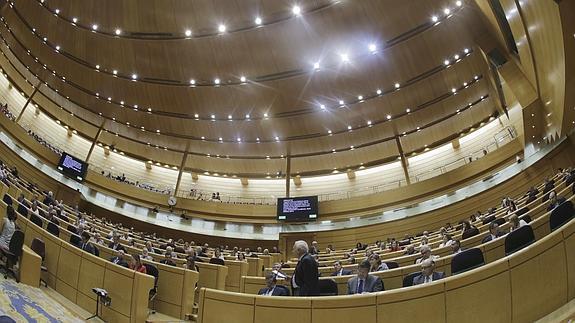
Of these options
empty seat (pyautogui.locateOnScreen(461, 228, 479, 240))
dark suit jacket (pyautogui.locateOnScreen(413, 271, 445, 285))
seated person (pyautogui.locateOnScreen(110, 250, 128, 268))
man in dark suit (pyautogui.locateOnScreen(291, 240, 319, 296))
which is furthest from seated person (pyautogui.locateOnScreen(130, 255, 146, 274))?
empty seat (pyautogui.locateOnScreen(461, 228, 479, 240))

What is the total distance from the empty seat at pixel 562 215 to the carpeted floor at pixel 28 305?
4643mm

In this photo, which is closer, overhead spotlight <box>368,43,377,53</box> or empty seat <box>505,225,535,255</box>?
empty seat <box>505,225,535,255</box>

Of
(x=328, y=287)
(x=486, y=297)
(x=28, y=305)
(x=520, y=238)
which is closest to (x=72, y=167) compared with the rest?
(x=28, y=305)

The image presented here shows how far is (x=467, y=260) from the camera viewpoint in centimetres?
356

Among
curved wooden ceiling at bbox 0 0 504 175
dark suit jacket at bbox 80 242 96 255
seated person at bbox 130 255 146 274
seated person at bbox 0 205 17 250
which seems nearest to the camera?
seated person at bbox 0 205 17 250

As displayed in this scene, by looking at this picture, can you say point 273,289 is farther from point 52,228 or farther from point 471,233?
point 52,228

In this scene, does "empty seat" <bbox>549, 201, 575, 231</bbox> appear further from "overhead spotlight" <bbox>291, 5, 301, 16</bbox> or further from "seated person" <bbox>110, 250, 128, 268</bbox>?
"overhead spotlight" <bbox>291, 5, 301, 16</bbox>

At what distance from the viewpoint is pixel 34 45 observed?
15.5 meters

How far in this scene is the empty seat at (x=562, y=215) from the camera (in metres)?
3.37

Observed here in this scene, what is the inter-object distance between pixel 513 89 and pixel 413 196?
5.43 m

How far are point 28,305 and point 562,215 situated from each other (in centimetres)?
499

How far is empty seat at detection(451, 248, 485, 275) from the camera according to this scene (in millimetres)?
3494

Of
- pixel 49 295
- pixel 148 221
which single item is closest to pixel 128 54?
pixel 148 221

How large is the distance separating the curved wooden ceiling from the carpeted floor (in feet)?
31.4
